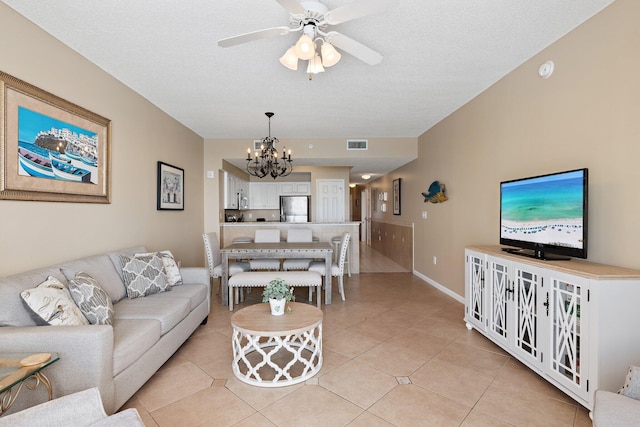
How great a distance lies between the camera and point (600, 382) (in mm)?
1614

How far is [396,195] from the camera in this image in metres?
6.70

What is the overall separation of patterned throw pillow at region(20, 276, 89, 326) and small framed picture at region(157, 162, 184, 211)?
2.07 meters

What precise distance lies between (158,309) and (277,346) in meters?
0.98

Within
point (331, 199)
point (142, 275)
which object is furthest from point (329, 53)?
point (331, 199)

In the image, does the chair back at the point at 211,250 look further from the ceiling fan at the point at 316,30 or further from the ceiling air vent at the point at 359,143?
the ceiling air vent at the point at 359,143

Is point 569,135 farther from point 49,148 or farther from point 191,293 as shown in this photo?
point 49,148

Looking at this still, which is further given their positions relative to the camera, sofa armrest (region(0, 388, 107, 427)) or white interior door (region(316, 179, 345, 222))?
white interior door (region(316, 179, 345, 222))

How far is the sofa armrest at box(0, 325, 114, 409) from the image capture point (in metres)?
1.46

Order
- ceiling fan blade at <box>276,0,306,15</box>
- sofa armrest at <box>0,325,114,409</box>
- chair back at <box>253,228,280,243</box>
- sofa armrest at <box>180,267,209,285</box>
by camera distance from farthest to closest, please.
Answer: chair back at <box>253,228,280,243</box>
sofa armrest at <box>180,267,209,285</box>
ceiling fan blade at <box>276,0,306,15</box>
sofa armrest at <box>0,325,114,409</box>

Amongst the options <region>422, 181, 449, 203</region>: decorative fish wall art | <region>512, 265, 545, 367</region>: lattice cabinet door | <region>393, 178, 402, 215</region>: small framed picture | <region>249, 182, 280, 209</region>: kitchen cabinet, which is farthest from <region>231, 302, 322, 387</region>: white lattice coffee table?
<region>249, 182, 280, 209</region>: kitchen cabinet

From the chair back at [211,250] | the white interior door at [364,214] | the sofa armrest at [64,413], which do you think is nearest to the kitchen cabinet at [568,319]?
the sofa armrest at [64,413]

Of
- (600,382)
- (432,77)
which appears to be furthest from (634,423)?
(432,77)

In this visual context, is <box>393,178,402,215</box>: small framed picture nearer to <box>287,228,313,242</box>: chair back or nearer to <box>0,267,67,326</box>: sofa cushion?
<box>287,228,313,242</box>: chair back

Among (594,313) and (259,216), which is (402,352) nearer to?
(594,313)
